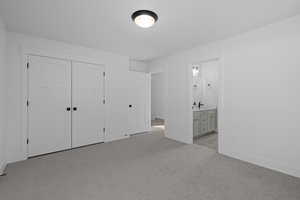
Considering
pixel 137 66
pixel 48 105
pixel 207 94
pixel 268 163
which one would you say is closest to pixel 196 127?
pixel 268 163

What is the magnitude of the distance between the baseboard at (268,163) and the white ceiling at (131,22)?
2420mm

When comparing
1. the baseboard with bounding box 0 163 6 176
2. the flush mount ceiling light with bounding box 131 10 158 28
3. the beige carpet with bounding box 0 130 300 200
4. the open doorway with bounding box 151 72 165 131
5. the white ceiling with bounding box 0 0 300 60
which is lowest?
the beige carpet with bounding box 0 130 300 200

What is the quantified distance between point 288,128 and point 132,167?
2.70 meters

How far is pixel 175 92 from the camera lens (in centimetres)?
414

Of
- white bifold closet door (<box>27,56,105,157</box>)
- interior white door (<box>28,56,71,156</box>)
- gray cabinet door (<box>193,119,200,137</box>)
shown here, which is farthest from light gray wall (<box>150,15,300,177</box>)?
interior white door (<box>28,56,71,156</box>)

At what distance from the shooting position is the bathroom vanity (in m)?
4.04

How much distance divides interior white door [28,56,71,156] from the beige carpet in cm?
33

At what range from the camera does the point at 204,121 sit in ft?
14.2

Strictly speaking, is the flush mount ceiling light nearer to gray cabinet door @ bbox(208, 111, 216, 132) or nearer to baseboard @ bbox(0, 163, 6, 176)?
baseboard @ bbox(0, 163, 6, 176)

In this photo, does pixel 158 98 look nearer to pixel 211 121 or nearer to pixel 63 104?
pixel 211 121

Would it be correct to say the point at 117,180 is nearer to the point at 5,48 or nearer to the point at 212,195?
the point at 212,195

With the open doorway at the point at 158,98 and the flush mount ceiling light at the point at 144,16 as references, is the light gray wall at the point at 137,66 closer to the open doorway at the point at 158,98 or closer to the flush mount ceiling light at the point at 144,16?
the open doorway at the point at 158,98

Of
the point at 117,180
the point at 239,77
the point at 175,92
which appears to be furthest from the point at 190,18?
the point at 117,180

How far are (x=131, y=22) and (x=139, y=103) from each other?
2.93 meters
